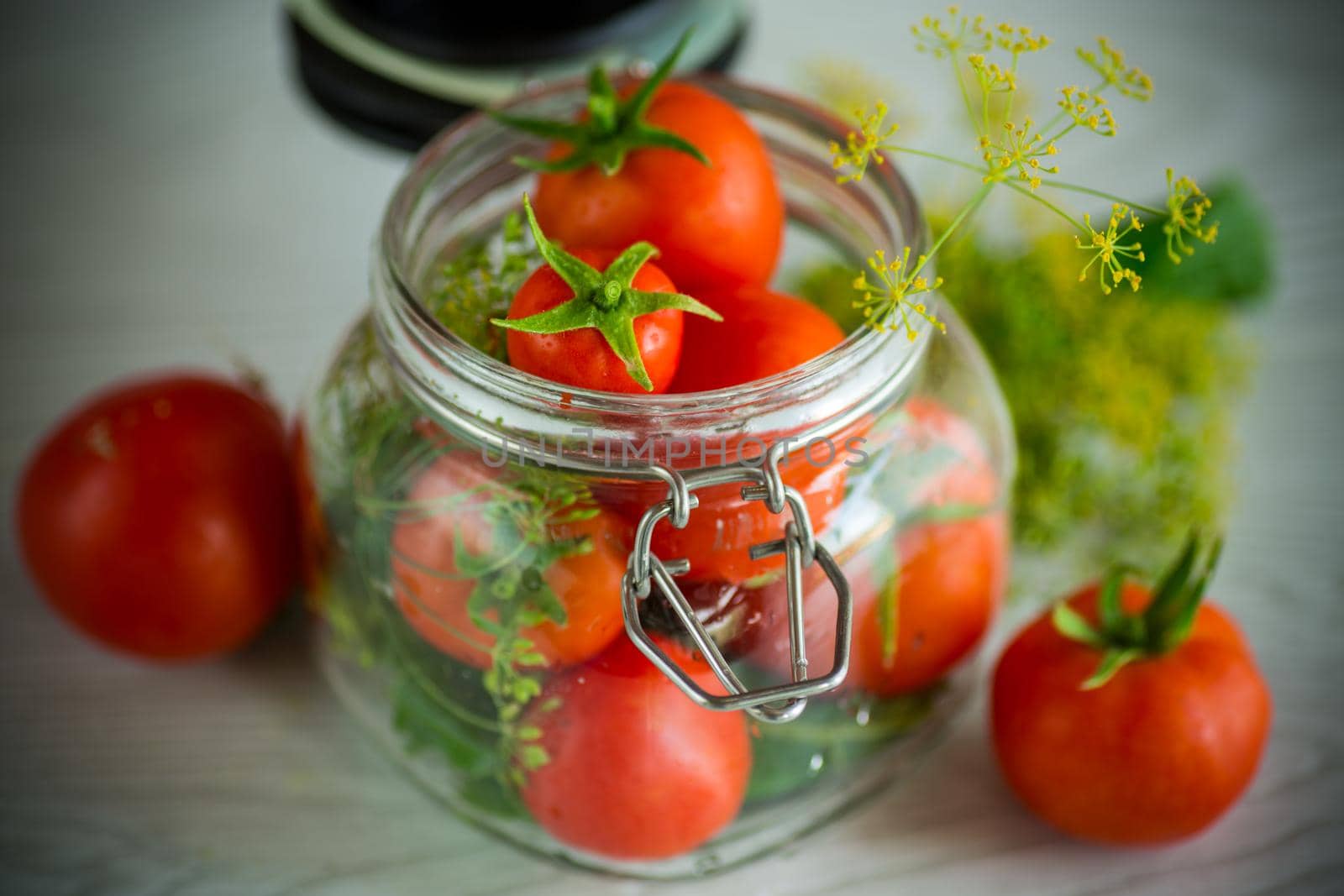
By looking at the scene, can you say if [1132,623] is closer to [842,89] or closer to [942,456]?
[942,456]

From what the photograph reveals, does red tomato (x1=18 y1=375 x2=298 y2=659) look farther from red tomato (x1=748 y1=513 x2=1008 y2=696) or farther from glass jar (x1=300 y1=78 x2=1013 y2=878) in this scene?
Answer: red tomato (x1=748 y1=513 x2=1008 y2=696)

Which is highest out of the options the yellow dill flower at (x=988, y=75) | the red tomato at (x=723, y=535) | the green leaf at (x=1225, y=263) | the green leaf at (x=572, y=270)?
the yellow dill flower at (x=988, y=75)

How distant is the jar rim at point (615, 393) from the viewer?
16.4 inches

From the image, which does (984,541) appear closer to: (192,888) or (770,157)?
(770,157)

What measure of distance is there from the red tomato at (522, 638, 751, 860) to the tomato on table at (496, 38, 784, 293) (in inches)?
6.0

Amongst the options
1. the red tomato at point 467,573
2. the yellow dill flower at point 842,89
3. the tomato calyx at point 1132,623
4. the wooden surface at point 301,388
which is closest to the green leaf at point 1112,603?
the tomato calyx at point 1132,623

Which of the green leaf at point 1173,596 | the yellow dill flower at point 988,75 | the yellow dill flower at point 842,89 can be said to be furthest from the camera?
the yellow dill flower at point 842,89

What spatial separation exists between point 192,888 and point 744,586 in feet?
0.95

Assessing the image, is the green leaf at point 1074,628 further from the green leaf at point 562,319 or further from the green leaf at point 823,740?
the green leaf at point 562,319

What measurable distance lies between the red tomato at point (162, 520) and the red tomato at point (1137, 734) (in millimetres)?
363

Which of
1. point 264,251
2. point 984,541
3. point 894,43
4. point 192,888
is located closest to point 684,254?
point 984,541

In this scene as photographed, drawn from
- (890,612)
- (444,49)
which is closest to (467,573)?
(890,612)

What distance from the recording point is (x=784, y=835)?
21.9 inches

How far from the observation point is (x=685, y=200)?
0.46 metres
